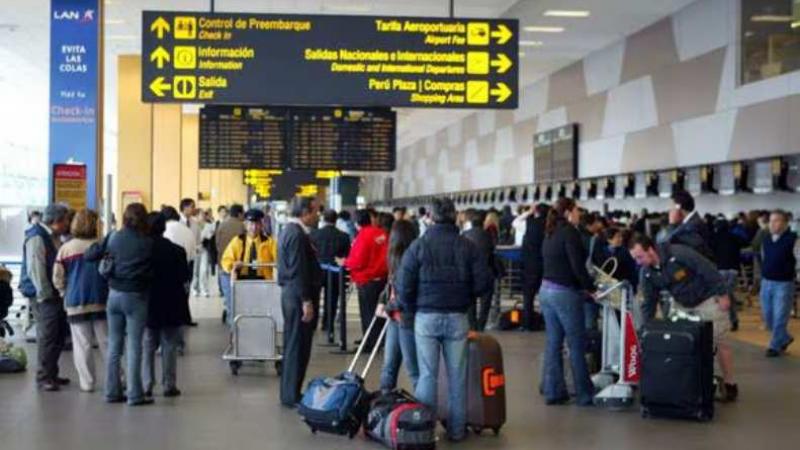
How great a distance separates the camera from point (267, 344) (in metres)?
11.2

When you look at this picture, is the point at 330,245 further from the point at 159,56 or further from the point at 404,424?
the point at 404,424

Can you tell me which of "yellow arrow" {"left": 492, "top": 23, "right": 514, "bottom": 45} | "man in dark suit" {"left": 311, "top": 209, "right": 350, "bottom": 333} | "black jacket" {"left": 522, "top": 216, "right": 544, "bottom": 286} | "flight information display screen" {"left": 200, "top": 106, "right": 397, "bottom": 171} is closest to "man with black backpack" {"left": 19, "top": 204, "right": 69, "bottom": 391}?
"man in dark suit" {"left": 311, "top": 209, "right": 350, "bottom": 333}

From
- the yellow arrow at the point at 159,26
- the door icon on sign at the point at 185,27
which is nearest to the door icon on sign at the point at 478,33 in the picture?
the door icon on sign at the point at 185,27

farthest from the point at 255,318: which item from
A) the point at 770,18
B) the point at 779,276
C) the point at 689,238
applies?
the point at 770,18

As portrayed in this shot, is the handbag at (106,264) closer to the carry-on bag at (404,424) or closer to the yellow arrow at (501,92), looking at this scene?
the carry-on bag at (404,424)

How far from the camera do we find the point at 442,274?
738cm

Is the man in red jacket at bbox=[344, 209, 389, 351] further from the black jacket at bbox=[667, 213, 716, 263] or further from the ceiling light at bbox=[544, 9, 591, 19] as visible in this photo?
the ceiling light at bbox=[544, 9, 591, 19]

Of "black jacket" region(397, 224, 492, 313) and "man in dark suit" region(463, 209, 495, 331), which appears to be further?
"man in dark suit" region(463, 209, 495, 331)

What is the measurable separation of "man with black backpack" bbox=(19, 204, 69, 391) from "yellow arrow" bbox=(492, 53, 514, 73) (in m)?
4.92

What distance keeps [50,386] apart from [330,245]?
4734 millimetres

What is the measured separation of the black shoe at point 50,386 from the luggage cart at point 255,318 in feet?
5.78

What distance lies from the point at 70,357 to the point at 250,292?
2.60 metres

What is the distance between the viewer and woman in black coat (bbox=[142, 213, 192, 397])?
31.2ft

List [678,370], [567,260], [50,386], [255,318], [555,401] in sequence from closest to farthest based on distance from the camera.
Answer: [678,370], [567,260], [555,401], [50,386], [255,318]
